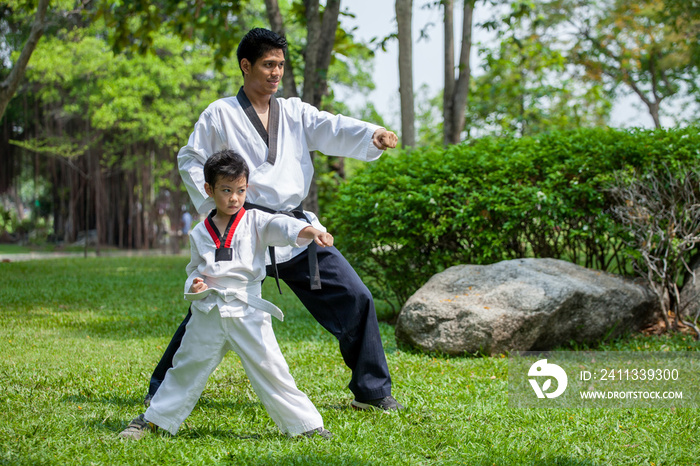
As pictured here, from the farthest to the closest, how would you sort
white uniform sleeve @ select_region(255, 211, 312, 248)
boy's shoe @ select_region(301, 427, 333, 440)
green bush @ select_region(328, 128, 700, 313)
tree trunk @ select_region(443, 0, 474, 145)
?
tree trunk @ select_region(443, 0, 474, 145) → green bush @ select_region(328, 128, 700, 313) → boy's shoe @ select_region(301, 427, 333, 440) → white uniform sleeve @ select_region(255, 211, 312, 248)

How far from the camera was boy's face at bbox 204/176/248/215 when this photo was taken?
3.24 meters

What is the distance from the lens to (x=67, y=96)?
24.5 m

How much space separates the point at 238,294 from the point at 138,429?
88cm

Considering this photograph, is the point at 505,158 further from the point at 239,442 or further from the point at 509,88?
the point at 509,88

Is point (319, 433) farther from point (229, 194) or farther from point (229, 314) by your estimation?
point (229, 194)

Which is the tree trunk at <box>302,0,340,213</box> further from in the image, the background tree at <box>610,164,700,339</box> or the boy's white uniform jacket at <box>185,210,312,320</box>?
the boy's white uniform jacket at <box>185,210,312,320</box>

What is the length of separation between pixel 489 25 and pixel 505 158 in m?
5.07

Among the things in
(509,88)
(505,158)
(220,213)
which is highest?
(509,88)

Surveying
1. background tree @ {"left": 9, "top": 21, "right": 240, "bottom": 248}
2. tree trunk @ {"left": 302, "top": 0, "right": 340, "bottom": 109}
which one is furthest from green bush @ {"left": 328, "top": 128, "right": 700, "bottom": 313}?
background tree @ {"left": 9, "top": 21, "right": 240, "bottom": 248}

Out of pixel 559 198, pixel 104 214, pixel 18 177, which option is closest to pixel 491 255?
pixel 559 198

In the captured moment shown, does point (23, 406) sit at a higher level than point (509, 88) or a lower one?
lower

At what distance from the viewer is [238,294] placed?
10.5ft

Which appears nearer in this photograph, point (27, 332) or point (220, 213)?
point (220, 213)
